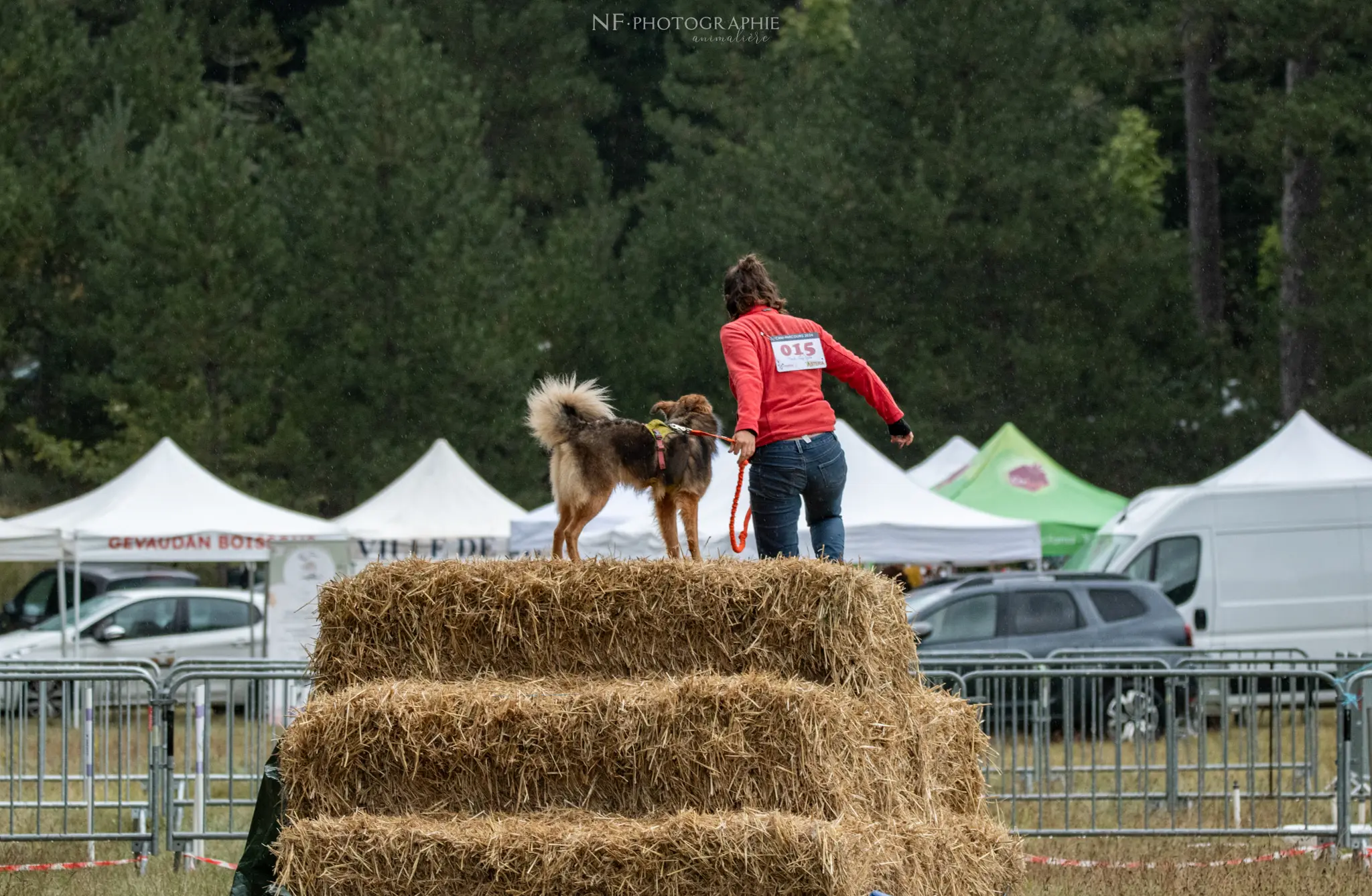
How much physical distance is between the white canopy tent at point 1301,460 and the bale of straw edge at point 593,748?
50.7 ft

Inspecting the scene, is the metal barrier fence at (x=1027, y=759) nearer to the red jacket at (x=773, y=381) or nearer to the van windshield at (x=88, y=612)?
the red jacket at (x=773, y=381)

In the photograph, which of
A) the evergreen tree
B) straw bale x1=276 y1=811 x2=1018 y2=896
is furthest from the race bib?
the evergreen tree

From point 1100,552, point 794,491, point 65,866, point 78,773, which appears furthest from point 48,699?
point 1100,552

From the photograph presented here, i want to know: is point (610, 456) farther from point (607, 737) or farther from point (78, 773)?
point (78, 773)

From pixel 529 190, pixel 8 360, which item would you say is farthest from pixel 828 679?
pixel 529 190

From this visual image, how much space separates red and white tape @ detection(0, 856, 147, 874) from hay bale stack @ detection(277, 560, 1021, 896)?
3664 millimetres

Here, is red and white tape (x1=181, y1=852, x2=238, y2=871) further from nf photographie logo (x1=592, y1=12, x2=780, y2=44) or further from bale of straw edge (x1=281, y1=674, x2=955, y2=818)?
nf photographie logo (x1=592, y1=12, x2=780, y2=44)

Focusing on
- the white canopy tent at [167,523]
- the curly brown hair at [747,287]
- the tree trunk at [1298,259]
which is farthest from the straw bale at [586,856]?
the tree trunk at [1298,259]

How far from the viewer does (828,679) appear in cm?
598

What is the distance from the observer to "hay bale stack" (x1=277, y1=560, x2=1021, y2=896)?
564 centimetres

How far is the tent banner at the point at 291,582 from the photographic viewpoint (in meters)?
16.7

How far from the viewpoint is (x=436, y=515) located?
2231 centimetres

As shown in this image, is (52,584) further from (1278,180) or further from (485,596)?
(1278,180)

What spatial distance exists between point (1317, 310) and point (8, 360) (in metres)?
23.9
